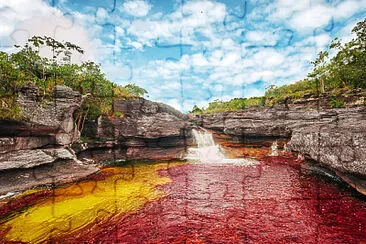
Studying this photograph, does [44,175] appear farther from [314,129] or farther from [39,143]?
[314,129]

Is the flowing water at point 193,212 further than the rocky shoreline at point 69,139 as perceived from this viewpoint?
No

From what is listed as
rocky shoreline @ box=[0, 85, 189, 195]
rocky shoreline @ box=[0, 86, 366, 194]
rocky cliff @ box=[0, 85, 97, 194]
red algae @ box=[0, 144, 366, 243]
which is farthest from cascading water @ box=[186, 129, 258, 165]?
rocky cliff @ box=[0, 85, 97, 194]

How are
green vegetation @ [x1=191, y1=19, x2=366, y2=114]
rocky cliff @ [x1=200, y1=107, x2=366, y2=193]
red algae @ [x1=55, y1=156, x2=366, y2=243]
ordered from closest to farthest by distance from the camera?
red algae @ [x1=55, y1=156, x2=366, y2=243] → rocky cliff @ [x1=200, y1=107, x2=366, y2=193] → green vegetation @ [x1=191, y1=19, x2=366, y2=114]

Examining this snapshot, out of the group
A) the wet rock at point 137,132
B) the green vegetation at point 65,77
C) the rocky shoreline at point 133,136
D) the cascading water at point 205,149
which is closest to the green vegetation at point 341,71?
the rocky shoreline at point 133,136

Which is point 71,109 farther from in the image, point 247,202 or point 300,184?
point 300,184

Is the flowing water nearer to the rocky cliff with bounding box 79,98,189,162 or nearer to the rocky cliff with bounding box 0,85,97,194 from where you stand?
the rocky cliff with bounding box 0,85,97,194

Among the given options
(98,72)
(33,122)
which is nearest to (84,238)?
(33,122)

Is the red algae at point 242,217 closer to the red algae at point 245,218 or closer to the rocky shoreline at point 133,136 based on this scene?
the red algae at point 245,218

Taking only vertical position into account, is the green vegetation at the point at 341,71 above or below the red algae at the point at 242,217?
above
